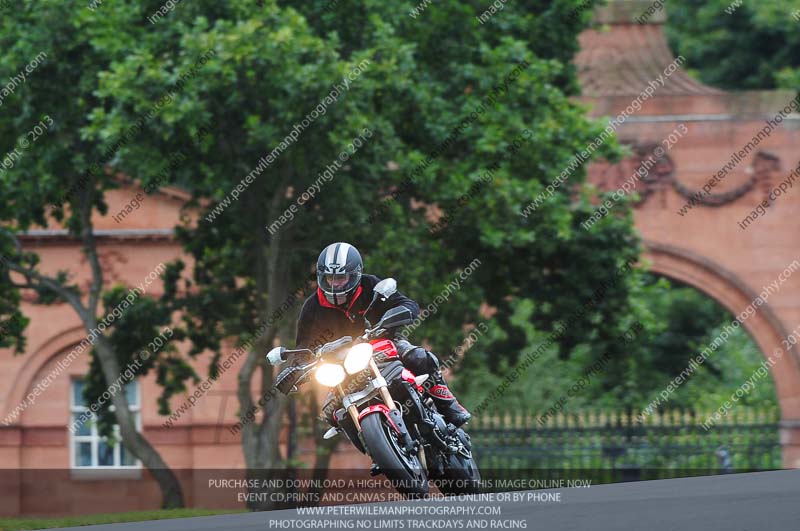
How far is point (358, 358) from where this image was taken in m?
9.05

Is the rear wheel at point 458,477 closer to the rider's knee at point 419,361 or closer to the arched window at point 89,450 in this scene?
the rider's knee at point 419,361


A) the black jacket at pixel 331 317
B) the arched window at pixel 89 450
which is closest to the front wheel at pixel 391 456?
the black jacket at pixel 331 317

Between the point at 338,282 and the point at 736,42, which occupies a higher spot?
the point at 736,42

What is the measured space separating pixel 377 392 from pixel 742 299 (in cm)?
1815

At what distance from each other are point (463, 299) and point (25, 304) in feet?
36.5

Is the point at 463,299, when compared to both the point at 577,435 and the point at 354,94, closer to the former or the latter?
the point at 354,94

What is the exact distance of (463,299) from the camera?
1909 cm

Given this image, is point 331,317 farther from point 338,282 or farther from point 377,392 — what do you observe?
point 377,392

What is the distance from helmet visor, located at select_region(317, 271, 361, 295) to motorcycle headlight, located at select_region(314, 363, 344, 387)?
477mm

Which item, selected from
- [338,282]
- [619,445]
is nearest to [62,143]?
[338,282]

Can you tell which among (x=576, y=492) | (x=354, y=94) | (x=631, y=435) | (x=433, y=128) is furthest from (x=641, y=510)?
(x=631, y=435)

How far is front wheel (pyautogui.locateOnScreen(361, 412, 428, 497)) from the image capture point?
8898 mm

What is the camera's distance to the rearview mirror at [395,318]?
358 inches

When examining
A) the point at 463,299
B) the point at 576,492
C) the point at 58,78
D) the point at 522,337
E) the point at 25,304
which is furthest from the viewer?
the point at 25,304
